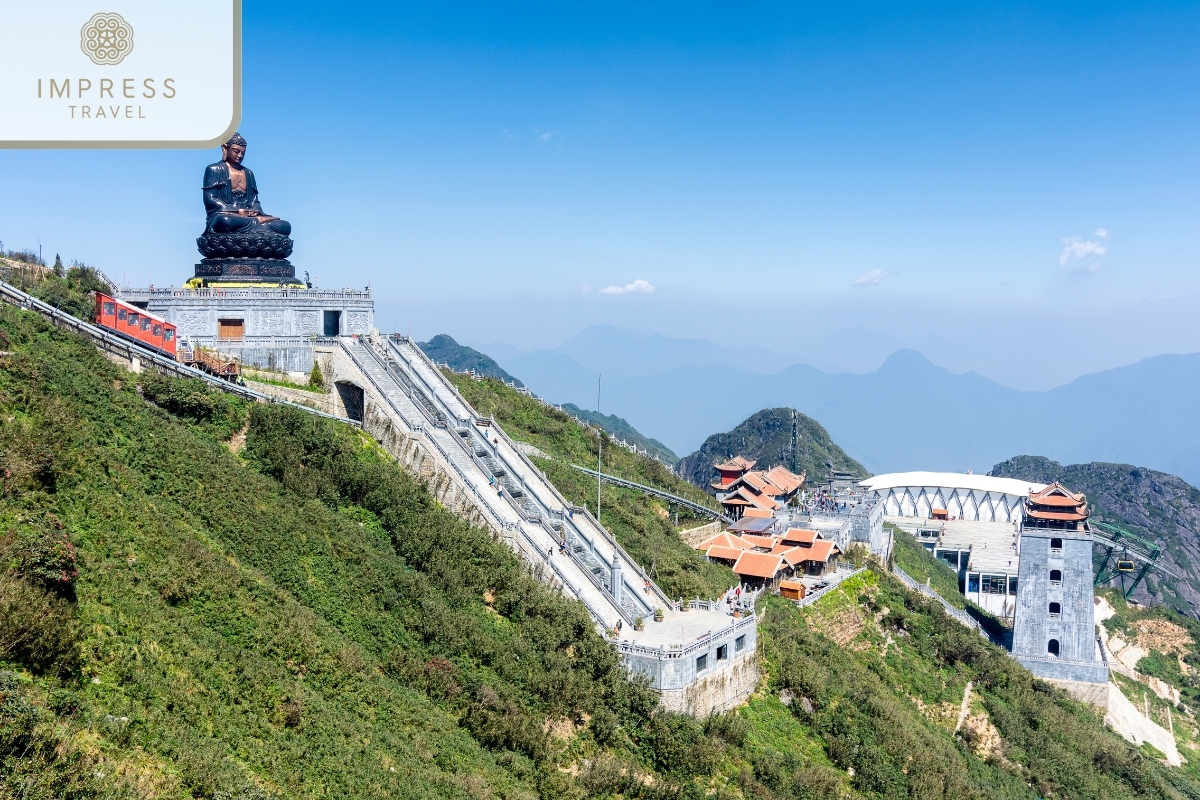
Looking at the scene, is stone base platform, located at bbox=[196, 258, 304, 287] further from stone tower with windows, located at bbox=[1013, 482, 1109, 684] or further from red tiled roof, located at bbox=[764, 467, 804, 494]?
stone tower with windows, located at bbox=[1013, 482, 1109, 684]

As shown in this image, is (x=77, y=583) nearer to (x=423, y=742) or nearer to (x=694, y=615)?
(x=423, y=742)

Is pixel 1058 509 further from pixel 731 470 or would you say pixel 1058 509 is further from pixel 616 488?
pixel 616 488

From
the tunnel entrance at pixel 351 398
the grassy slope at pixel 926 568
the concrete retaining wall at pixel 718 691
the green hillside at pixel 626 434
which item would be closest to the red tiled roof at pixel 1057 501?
the grassy slope at pixel 926 568

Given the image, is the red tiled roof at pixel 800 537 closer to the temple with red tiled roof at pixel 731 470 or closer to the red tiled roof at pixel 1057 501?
the temple with red tiled roof at pixel 731 470

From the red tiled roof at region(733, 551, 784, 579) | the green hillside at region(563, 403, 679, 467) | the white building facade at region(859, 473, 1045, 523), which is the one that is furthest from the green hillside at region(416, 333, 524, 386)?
the red tiled roof at region(733, 551, 784, 579)

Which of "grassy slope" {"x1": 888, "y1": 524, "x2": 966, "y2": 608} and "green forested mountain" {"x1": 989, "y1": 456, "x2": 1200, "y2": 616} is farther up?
"grassy slope" {"x1": 888, "y1": 524, "x2": 966, "y2": 608}

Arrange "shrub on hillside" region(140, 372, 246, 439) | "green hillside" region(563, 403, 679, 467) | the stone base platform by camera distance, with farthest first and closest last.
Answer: "green hillside" region(563, 403, 679, 467)
the stone base platform
"shrub on hillside" region(140, 372, 246, 439)
